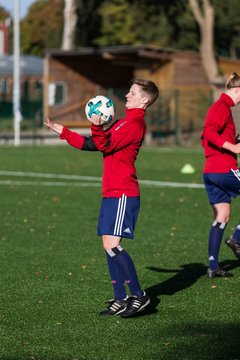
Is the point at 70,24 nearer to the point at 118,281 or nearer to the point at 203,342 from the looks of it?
the point at 118,281

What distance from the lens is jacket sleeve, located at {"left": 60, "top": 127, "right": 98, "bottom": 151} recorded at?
25.3 ft

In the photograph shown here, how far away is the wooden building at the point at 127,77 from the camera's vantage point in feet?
138

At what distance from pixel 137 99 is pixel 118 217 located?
1.00 m

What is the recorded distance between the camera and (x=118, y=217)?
7922 mm

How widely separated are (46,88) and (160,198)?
32599 mm

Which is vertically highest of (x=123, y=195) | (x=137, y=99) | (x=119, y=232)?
(x=137, y=99)

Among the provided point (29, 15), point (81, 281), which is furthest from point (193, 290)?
point (29, 15)

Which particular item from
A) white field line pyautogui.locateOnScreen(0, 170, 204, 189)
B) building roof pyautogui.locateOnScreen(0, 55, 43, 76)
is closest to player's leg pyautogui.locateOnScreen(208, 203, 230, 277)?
white field line pyautogui.locateOnScreen(0, 170, 204, 189)

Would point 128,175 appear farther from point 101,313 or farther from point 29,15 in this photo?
point 29,15

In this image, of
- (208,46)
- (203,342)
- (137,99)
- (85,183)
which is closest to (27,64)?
(208,46)

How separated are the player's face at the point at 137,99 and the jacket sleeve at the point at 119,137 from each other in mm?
186

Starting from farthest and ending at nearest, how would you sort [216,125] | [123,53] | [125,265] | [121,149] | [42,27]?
[42,27], [123,53], [216,125], [125,265], [121,149]

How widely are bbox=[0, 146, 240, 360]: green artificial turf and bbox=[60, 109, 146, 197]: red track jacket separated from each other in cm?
109

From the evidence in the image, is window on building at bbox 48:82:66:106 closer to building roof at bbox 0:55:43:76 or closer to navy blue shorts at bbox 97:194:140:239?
building roof at bbox 0:55:43:76
